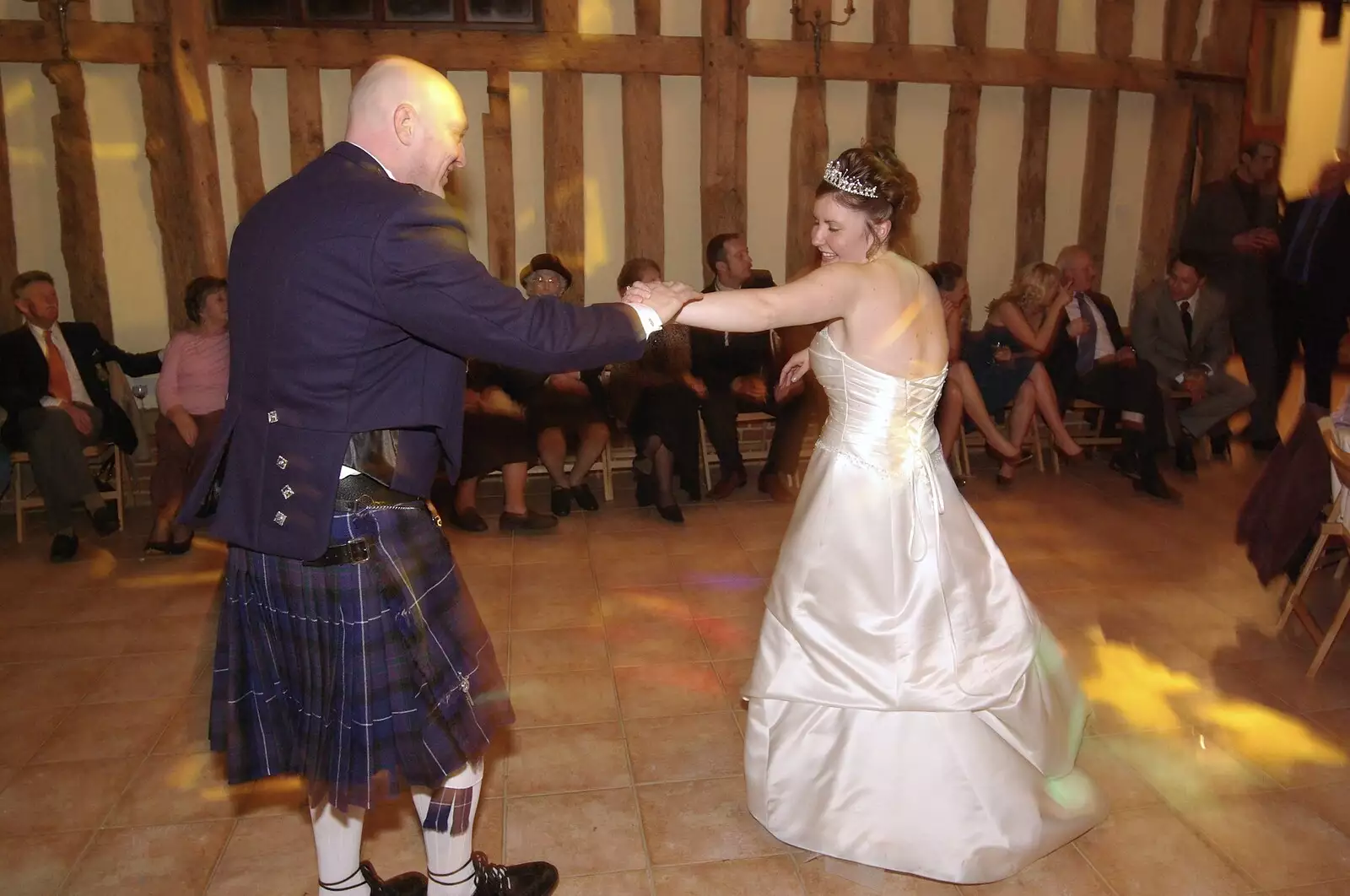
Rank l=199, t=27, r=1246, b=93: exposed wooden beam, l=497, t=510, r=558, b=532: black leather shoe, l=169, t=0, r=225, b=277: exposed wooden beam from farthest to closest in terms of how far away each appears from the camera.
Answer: l=199, t=27, r=1246, b=93: exposed wooden beam → l=169, t=0, r=225, b=277: exposed wooden beam → l=497, t=510, r=558, b=532: black leather shoe

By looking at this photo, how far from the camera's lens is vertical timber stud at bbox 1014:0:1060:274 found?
6.80m

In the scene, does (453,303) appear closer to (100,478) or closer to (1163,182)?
(100,478)

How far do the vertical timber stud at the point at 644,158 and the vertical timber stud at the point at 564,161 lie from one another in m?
0.29

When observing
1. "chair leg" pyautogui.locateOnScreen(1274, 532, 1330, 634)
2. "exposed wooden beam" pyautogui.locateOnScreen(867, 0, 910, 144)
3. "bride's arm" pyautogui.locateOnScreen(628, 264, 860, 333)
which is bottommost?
"chair leg" pyautogui.locateOnScreen(1274, 532, 1330, 634)

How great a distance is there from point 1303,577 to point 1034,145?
4.17 meters

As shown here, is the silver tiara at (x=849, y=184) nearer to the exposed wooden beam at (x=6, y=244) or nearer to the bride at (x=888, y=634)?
the bride at (x=888, y=634)

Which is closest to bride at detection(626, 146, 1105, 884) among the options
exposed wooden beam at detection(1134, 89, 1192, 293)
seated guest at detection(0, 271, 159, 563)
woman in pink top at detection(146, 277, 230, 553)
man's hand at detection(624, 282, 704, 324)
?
man's hand at detection(624, 282, 704, 324)

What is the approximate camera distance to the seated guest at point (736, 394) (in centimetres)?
571

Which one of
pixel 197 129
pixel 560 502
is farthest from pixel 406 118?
pixel 197 129

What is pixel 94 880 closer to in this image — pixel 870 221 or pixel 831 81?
pixel 870 221

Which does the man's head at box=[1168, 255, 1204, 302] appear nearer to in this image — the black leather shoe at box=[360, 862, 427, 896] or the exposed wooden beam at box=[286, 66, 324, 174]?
the exposed wooden beam at box=[286, 66, 324, 174]

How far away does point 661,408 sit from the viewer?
5.52 m

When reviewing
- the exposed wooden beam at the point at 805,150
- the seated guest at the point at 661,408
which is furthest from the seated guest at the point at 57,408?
the exposed wooden beam at the point at 805,150

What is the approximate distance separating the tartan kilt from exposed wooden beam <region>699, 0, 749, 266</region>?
4857 millimetres
